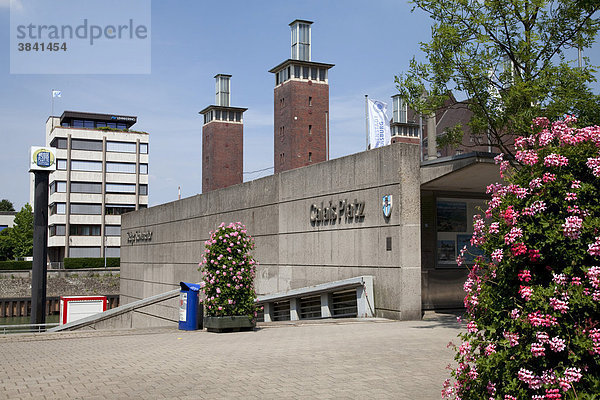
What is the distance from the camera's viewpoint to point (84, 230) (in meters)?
86.2

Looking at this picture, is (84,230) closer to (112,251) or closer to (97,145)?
(112,251)

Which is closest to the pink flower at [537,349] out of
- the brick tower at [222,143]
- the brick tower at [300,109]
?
the brick tower at [300,109]

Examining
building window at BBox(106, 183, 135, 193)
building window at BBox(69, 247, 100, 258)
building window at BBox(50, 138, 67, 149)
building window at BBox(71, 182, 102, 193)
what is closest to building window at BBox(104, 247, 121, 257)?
building window at BBox(69, 247, 100, 258)

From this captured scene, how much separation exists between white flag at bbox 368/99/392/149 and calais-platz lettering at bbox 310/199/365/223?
7964mm

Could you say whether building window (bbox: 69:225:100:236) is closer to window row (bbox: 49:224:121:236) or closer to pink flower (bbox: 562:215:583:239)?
window row (bbox: 49:224:121:236)

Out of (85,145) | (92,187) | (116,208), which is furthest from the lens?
(116,208)

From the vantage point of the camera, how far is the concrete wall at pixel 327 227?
16672 millimetres

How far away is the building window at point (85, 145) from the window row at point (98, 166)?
6.06 feet

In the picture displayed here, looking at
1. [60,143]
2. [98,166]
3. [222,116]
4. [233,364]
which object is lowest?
[233,364]

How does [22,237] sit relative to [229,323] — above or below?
above

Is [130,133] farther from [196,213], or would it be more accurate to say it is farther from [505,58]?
[505,58]

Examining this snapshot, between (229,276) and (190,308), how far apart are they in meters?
1.49

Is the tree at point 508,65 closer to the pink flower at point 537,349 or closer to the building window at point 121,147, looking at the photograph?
the pink flower at point 537,349

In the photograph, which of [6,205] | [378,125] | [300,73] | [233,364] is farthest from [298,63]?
[6,205]
